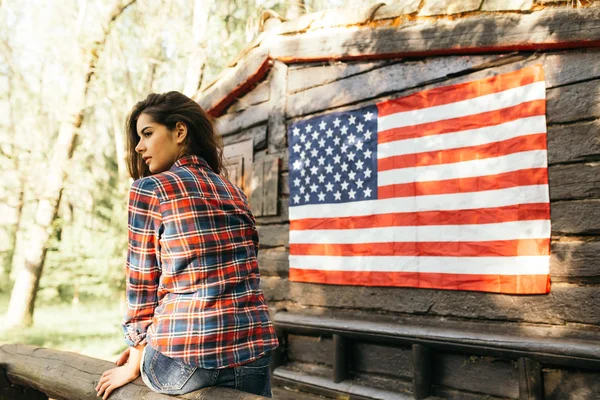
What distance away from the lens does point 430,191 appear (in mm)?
4172

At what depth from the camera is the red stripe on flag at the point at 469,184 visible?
3668 millimetres

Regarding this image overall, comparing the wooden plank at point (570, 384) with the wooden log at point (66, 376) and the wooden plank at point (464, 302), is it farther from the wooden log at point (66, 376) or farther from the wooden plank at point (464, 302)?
the wooden log at point (66, 376)

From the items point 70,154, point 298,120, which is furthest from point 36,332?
point 298,120

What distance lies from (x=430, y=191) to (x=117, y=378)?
2.90 m

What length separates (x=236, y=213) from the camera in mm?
2033

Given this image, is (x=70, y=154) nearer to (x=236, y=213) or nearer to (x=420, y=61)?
(x=420, y=61)

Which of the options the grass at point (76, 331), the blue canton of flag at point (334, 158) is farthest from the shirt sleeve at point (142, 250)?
the grass at point (76, 331)

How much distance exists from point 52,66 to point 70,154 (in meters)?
3.37

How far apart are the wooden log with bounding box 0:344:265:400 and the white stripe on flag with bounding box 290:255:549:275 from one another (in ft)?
7.76

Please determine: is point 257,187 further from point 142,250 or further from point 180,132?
point 142,250

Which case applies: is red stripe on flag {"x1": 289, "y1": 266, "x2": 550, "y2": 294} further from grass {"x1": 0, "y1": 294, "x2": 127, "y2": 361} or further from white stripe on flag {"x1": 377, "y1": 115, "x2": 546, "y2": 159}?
grass {"x1": 0, "y1": 294, "x2": 127, "y2": 361}

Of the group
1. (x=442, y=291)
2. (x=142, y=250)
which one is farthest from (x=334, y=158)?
(x=142, y=250)

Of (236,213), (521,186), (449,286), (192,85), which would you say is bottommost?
(449,286)

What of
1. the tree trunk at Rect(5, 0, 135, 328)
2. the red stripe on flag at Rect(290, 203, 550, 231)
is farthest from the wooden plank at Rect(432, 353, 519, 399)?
the tree trunk at Rect(5, 0, 135, 328)
